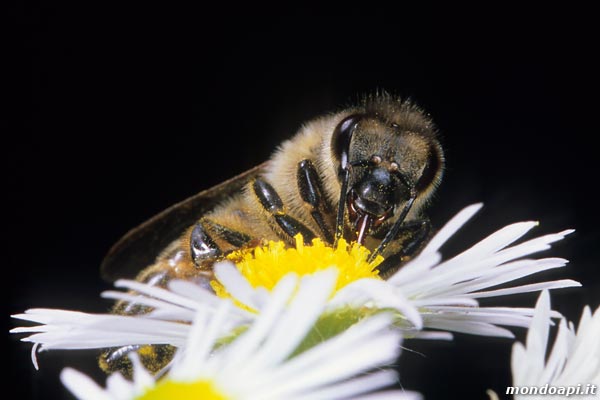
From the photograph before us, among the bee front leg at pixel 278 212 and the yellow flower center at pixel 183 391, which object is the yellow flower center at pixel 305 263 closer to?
the bee front leg at pixel 278 212

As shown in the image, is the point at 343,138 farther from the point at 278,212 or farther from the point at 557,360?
the point at 557,360

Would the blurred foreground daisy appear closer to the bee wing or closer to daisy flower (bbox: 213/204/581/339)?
daisy flower (bbox: 213/204/581/339)

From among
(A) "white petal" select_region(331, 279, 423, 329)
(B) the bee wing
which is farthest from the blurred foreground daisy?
(B) the bee wing

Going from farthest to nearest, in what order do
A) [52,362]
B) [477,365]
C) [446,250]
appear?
1. [52,362]
2. [446,250]
3. [477,365]

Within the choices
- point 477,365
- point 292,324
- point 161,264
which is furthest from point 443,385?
point 292,324

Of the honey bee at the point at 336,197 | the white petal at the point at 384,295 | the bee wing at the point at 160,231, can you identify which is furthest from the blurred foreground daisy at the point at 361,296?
the bee wing at the point at 160,231

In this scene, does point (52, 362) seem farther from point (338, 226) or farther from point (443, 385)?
point (338, 226)
